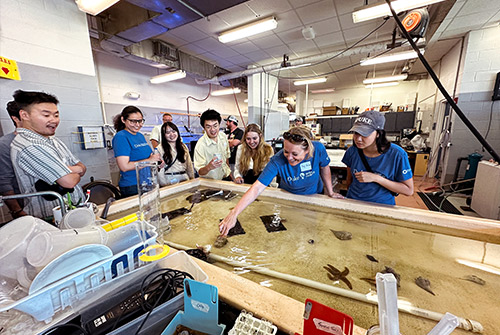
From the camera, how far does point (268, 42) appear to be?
429 centimetres

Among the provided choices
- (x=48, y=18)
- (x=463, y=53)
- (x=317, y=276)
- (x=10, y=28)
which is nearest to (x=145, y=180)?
(x=317, y=276)

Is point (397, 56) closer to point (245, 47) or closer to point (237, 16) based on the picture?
point (245, 47)

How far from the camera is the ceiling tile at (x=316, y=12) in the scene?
3040mm

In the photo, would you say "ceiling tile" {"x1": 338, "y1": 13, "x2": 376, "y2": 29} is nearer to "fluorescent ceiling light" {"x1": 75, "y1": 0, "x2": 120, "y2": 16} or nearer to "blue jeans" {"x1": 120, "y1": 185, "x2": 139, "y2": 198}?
"fluorescent ceiling light" {"x1": 75, "y1": 0, "x2": 120, "y2": 16}

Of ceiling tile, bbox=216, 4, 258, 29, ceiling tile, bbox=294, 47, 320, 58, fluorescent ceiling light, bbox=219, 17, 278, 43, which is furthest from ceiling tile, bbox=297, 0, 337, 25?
ceiling tile, bbox=294, 47, 320, 58

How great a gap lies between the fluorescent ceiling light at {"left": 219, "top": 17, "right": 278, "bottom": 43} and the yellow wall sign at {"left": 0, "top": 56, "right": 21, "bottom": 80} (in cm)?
296

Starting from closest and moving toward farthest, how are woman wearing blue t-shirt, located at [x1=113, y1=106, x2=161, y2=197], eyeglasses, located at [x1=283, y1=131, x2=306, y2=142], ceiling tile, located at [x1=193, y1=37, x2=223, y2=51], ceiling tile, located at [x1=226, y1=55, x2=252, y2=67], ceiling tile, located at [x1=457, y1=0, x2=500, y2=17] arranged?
eyeglasses, located at [x1=283, y1=131, x2=306, y2=142] < woman wearing blue t-shirt, located at [x1=113, y1=106, x2=161, y2=197] < ceiling tile, located at [x1=457, y1=0, x2=500, y2=17] < ceiling tile, located at [x1=193, y1=37, x2=223, y2=51] < ceiling tile, located at [x1=226, y1=55, x2=252, y2=67]

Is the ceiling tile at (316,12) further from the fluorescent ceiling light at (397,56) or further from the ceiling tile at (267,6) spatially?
the fluorescent ceiling light at (397,56)

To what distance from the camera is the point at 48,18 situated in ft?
7.91

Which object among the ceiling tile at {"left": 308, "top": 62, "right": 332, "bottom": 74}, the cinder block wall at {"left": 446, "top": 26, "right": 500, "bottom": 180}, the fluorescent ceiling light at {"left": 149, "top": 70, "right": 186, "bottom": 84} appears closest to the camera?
the cinder block wall at {"left": 446, "top": 26, "right": 500, "bottom": 180}

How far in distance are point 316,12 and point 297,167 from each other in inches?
123

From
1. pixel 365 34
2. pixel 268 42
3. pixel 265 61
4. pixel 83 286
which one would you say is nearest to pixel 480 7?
pixel 365 34

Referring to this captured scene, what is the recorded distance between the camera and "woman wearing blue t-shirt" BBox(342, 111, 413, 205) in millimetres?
1380

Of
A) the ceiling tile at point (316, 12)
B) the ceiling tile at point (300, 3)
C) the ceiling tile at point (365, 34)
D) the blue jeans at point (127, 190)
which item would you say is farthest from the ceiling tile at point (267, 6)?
the blue jeans at point (127, 190)
